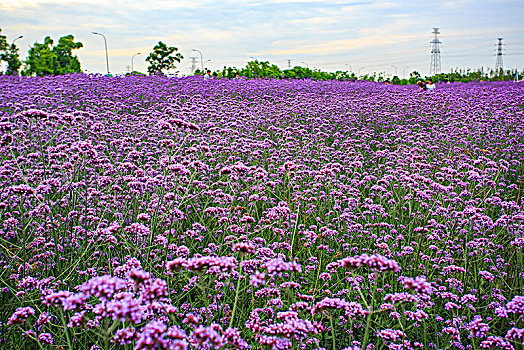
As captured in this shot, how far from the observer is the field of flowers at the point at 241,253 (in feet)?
6.79

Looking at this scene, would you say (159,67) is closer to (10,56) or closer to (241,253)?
(10,56)

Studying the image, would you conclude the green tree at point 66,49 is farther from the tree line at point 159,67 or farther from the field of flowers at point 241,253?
the field of flowers at point 241,253

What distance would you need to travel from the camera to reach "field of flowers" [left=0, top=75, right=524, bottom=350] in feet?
6.79

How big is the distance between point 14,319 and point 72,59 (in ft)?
132

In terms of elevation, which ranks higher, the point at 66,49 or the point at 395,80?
the point at 66,49

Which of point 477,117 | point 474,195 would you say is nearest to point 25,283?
point 474,195

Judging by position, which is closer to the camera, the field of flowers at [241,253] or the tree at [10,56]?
the field of flowers at [241,253]

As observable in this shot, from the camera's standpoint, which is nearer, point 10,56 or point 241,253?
point 241,253

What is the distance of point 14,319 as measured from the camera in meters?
1.99

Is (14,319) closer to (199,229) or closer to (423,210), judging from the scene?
(199,229)

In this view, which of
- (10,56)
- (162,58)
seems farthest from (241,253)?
(10,56)

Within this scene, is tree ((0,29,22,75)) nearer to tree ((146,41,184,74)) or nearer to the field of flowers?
tree ((146,41,184,74))

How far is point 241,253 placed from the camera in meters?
2.28

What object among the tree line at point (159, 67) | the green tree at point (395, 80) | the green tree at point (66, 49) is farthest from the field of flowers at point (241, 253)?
the green tree at point (66, 49)
